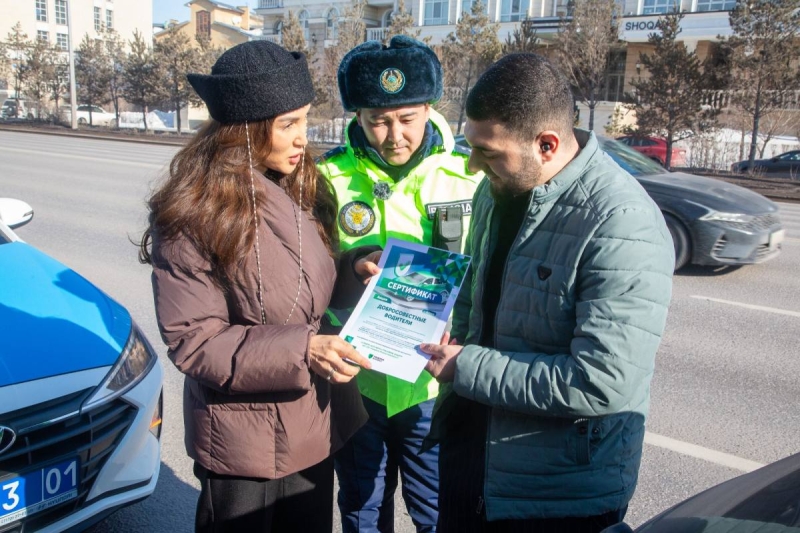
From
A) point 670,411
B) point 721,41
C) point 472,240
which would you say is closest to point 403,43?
point 472,240

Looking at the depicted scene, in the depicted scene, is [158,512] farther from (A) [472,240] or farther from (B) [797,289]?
(B) [797,289]

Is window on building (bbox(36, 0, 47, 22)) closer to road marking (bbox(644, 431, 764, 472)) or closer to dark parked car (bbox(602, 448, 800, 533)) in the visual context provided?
road marking (bbox(644, 431, 764, 472))

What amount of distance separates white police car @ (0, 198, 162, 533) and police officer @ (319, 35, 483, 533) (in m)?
0.91

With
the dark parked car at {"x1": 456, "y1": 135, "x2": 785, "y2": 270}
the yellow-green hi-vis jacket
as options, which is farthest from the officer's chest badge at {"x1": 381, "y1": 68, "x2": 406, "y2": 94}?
the dark parked car at {"x1": 456, "y1": 135, "x2": 785, "y2": 270}

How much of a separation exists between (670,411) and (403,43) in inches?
124

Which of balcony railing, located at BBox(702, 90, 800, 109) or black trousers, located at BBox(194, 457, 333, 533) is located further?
balcony railing, located at BBox(702, 90, 800, 109)

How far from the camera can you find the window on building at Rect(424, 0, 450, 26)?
47.2 metres

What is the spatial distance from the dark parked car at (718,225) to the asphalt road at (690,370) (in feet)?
0.88

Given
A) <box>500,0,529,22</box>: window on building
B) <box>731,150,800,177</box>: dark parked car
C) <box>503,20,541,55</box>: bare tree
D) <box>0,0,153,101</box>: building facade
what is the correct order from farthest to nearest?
<box>0,0,153,101</box>: building facade < <box>500,0,529,22</box>: window on building < <box>503,20,541,55</box>: bare tree < <box>731,150,800,177</box>: dark parked car

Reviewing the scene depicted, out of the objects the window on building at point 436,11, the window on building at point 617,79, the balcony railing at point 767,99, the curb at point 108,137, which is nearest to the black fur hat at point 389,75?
the balcony railing at point 767,99

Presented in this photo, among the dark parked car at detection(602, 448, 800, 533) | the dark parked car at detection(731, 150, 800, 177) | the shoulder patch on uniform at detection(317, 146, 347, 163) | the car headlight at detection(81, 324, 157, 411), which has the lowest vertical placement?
the car headlight at detection(81, 324, 157, 411)

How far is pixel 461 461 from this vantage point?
219 centimetres

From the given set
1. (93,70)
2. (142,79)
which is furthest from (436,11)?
(93,70)

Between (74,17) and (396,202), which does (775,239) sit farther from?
(74,17)
